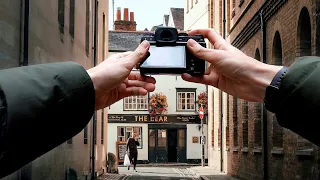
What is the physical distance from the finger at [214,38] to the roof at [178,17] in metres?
44.6

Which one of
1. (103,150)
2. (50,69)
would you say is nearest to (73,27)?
(103,150)

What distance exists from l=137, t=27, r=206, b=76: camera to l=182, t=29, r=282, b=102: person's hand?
0.06 m

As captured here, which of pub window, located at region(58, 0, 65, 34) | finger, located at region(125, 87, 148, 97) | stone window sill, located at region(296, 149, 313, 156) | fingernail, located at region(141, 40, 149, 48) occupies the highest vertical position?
pub window, located at region(58, 0, 65, 34)

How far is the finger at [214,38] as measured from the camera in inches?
87.7

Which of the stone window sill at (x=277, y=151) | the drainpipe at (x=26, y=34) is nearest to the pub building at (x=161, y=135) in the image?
the stone window sill at (x=277, y=151)

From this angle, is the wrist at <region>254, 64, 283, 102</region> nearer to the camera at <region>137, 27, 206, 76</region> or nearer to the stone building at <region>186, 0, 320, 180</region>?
the camera at <region>137, 27, 206, 76</region>

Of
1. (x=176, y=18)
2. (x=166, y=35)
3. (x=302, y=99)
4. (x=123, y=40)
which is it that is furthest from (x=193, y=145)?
(x=302, y=99)

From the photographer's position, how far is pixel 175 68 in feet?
8.09

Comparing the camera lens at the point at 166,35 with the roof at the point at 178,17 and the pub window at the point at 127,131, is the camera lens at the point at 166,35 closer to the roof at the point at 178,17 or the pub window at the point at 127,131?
the pub window at the point at 127,131

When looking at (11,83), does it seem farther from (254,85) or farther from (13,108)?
(254,85)

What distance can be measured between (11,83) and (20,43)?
24.4ft

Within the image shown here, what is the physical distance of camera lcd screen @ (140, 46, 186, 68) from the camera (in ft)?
7.99

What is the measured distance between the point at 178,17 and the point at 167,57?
152 ft

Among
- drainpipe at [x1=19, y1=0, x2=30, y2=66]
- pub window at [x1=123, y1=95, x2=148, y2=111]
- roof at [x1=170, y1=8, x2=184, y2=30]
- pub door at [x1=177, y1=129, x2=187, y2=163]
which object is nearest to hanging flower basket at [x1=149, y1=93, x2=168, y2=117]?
pub window at [x1=123, y1=95, x2=148, y2=111]
